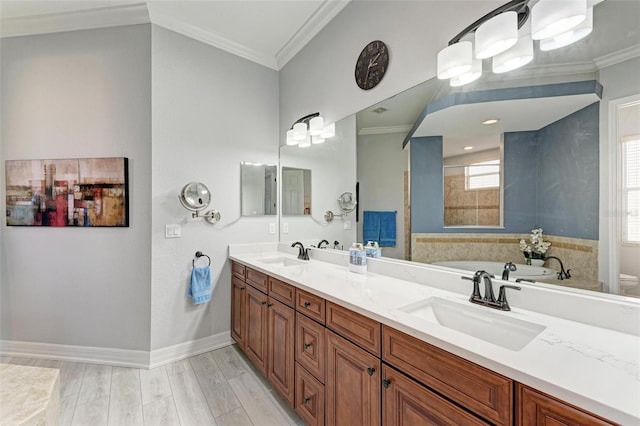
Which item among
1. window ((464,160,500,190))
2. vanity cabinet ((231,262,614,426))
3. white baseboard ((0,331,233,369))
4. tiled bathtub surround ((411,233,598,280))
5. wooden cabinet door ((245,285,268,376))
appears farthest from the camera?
white baseboard ((0,331,233,369))

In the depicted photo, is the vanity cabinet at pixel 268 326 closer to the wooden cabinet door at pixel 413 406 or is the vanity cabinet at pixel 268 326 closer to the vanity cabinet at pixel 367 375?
the vanity cabinet at pixel 367 375

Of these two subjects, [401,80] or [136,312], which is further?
[136,312]

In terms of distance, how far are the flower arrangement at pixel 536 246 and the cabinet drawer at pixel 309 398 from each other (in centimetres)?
122

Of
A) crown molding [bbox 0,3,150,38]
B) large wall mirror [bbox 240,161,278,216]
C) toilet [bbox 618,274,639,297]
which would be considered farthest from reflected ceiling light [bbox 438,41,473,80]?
crown molding [bbox 0,3,150,38]

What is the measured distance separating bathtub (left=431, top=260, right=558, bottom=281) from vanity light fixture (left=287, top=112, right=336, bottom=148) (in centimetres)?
148

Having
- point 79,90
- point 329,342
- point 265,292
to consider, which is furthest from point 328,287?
point 79,90

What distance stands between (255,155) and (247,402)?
87.3 inches

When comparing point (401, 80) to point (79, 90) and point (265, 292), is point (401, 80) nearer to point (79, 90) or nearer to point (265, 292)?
point (265, 292)

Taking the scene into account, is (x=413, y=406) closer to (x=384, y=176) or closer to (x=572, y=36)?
(x=384, y=176)

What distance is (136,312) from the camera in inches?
92.2

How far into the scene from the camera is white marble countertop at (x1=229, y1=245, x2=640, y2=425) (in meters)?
0.63

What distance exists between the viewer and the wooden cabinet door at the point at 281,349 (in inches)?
66.3

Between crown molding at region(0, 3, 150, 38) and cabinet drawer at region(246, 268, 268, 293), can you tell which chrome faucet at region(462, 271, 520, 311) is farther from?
crown molding at region(0, 3, 150, 38)

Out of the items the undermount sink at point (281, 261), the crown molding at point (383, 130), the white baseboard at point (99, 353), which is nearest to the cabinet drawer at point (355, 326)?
the undermount sink at point (281, 261)
